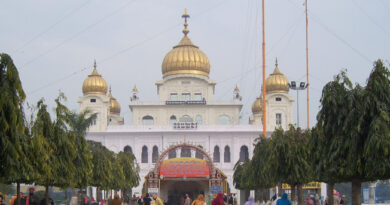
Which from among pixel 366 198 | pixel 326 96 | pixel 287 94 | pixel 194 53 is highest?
pixel 194 53

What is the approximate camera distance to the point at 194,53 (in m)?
74.7

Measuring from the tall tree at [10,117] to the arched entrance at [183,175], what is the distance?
25.2 metres

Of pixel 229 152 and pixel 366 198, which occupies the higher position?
pixel 229 152

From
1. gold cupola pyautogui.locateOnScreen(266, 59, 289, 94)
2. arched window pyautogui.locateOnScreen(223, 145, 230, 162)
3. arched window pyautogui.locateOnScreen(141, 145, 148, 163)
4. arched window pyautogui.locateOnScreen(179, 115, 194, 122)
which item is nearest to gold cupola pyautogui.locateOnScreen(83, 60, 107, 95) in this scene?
arched window pyautogui.locateOnScreen(141, 145, 148, 163)

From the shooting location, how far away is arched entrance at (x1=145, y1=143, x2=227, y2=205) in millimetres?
49594

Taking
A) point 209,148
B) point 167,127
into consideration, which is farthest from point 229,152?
point 167,127

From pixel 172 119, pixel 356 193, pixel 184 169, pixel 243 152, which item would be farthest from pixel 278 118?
pixel 356 193

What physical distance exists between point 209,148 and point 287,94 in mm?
10766

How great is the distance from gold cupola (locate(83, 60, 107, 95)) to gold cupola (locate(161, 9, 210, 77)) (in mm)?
7594

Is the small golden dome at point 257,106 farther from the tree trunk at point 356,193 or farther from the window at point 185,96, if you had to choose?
the tree trunk at point 356,193

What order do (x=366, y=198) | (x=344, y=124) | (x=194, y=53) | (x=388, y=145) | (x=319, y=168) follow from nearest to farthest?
(x=388, y=145), (x=344, y=124), (x=319, y=168), (x=366, y=198), (x=194, y=53)

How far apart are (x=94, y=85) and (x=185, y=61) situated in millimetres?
10797

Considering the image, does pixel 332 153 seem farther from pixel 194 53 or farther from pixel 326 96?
pixel 194 53

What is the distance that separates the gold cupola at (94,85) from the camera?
7175 centimetres
